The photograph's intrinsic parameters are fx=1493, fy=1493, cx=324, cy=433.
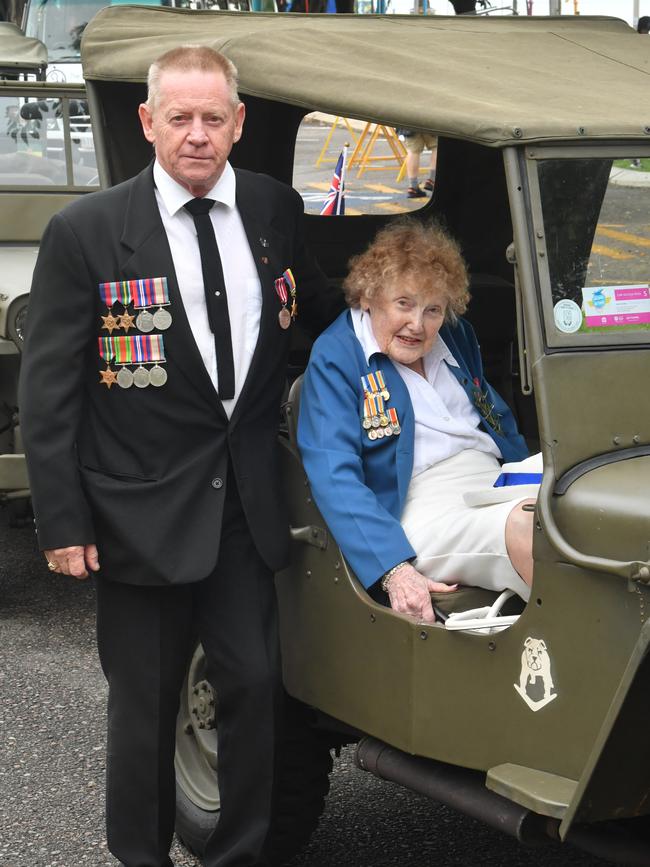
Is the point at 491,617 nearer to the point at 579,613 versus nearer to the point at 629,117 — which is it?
the point at 579,613

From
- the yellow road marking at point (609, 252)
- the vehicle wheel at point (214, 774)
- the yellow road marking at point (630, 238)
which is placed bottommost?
the vehicle wheel at point (214, 774)

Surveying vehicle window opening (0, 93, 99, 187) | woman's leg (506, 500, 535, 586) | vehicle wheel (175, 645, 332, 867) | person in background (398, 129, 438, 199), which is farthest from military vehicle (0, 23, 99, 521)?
woman's leg (506, 500, 535, 586)

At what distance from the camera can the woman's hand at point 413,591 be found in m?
3.18

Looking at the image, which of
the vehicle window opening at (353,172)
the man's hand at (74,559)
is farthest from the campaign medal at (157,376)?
the vehicle window opening at (353,172)

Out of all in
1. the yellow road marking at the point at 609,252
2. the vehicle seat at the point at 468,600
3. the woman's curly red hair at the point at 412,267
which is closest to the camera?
the yellow road marking at the point at 609,252

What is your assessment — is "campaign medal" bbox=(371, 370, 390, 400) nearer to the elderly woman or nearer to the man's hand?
the elderly woman

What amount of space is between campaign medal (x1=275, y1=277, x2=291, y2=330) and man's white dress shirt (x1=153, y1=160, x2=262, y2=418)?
0.21 ft

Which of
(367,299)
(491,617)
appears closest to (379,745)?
(491,617)

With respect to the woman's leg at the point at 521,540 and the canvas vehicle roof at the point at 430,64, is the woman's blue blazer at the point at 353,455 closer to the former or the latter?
the woman's leg at the point at 521,540

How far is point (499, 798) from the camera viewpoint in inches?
118

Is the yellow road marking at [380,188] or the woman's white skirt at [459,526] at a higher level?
the yellow road marking at [380,188]

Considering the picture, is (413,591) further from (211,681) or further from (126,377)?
(126,377)

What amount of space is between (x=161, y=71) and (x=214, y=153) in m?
0.22

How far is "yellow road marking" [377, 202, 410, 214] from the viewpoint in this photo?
540 centimetres
